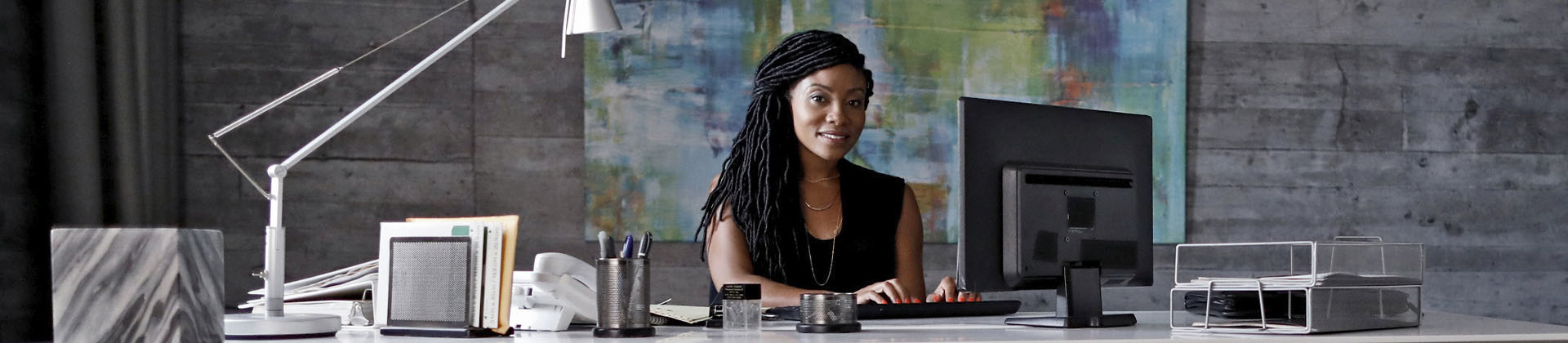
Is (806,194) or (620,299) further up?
(806,194)

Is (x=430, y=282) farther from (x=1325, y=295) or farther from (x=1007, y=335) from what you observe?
(x=1325, y=295)

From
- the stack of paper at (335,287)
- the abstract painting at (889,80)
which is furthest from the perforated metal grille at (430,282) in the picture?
the abstract painting at (889,80)

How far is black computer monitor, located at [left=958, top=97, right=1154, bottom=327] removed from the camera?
1.85 m

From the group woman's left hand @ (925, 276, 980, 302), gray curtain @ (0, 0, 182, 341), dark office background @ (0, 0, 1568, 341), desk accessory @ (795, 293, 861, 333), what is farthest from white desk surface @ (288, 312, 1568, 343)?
dark office background @ (0, 0, 1568, 341)

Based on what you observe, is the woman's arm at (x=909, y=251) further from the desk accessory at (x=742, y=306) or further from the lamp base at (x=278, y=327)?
the lamp base at (x=278, y=327)

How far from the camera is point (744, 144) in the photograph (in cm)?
279

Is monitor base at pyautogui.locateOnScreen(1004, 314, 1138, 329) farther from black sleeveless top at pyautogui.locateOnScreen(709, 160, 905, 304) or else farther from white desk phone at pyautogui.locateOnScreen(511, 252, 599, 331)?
black sleeveless top at pyautogui.locateOnScreen(709, 160, 905, 304)

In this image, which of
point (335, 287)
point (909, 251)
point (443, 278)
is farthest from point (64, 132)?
point (909, 251)

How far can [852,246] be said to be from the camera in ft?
8.95

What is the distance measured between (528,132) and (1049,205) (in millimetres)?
2049

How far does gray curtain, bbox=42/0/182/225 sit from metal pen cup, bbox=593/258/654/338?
1549mm

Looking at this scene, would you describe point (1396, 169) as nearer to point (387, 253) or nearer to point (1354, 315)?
point (1354, 315)

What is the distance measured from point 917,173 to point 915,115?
171mm

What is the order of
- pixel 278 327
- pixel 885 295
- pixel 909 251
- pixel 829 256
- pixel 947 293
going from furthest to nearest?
pixel 909 251, pixel 829 256, pixel 947 293, pixel 885 295, pixel 278 327
